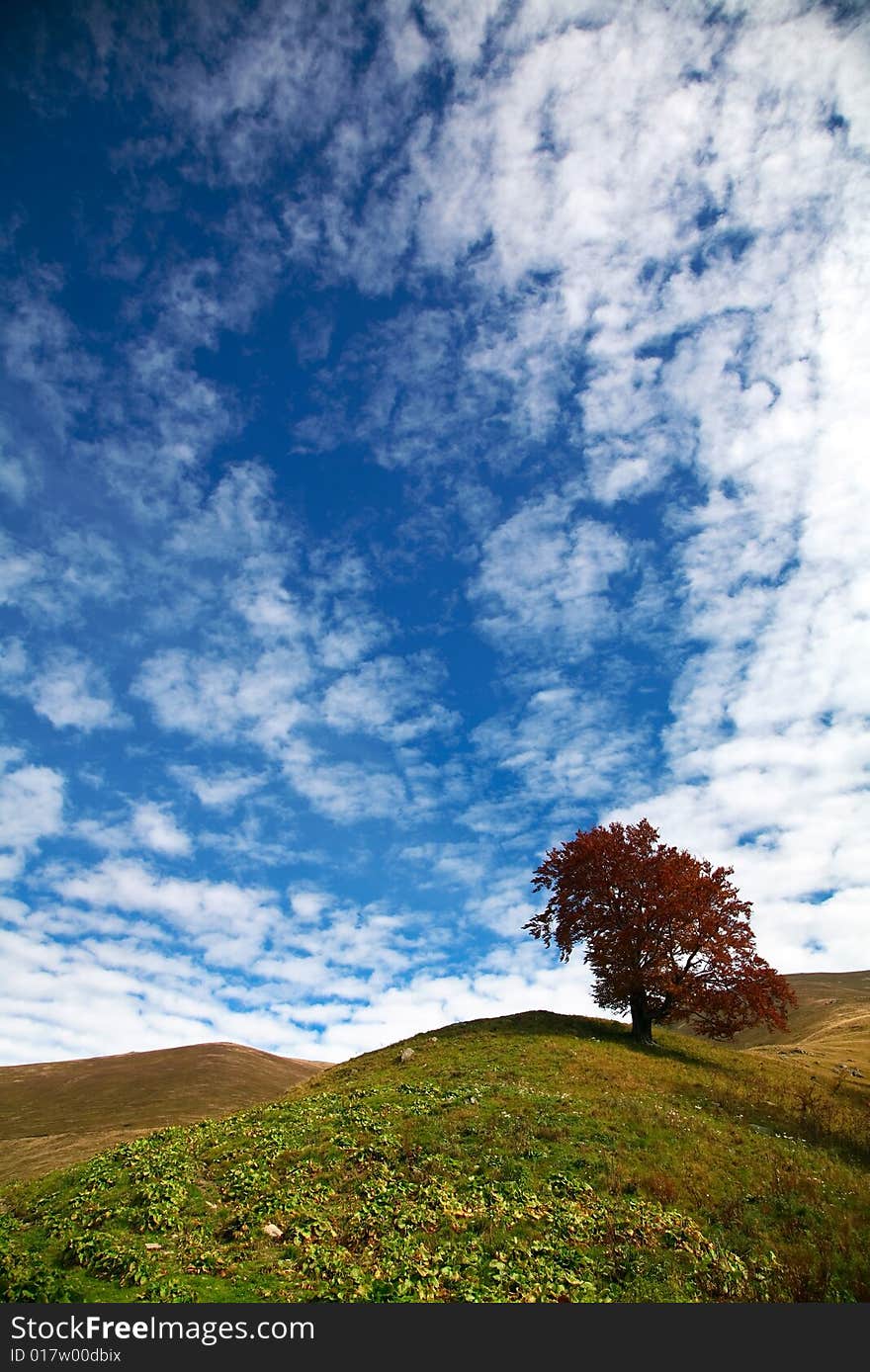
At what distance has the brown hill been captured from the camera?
1705 inches

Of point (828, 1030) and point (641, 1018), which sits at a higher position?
point (641, 1018)

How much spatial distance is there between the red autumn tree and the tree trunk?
6cm

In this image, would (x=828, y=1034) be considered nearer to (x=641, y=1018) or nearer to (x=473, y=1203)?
(x=641, y=1018)

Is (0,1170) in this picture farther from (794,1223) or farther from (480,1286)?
(794,1223)

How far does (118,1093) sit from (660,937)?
87425mm

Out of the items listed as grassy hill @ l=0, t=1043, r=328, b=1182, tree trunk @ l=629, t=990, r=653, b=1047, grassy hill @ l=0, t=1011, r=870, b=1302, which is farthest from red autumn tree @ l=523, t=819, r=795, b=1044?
grassy hill @ l=0, t=1043, r=328, b=1182

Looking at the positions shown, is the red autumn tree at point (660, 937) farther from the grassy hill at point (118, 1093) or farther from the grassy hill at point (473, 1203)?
the grassy hill at point (118, 1093)

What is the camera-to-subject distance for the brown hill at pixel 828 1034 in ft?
142

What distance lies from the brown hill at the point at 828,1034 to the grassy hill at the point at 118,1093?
142 ft

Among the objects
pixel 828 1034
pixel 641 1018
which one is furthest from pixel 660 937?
pixel 828 1034

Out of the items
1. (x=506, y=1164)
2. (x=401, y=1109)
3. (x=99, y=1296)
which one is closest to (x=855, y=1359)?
(x=506, y=1164)

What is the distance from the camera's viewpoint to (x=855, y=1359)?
1103 centimetres

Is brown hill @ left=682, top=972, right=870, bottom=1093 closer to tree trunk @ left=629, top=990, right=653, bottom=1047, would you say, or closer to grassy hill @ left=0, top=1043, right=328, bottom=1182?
tree trunk @ left=629, top=990, right=653, bottom=1047

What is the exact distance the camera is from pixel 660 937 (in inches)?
1606
